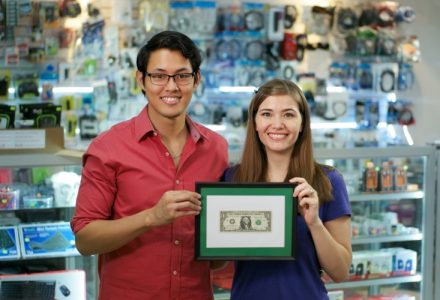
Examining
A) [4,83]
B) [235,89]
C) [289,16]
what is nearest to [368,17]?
[289,16]

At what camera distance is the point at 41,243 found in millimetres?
4004

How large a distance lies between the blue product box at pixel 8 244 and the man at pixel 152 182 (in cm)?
139

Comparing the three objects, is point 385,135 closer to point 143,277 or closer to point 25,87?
point 25,87

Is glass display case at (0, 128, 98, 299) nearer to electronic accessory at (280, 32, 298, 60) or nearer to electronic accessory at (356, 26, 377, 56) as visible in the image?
electronic accessory at (280, 32, 298, 60)

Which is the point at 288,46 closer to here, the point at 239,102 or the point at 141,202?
the point at 239,102

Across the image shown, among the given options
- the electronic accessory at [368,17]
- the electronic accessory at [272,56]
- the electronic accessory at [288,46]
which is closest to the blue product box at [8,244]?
the electronic accessory at [272,56]

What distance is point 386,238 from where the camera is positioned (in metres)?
5.16

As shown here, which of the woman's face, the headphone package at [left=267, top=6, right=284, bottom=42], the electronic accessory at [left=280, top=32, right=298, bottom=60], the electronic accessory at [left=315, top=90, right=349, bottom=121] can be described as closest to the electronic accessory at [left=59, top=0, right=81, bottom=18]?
the headphone package at [left=267, top=6, right=284, bottom=42]

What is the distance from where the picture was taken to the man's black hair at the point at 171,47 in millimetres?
2529

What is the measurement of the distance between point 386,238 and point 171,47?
3.07 m

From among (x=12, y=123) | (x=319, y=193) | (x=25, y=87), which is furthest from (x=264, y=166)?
(x=25, y=87)

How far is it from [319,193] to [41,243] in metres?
1.96

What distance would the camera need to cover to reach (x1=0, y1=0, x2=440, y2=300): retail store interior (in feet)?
13.2

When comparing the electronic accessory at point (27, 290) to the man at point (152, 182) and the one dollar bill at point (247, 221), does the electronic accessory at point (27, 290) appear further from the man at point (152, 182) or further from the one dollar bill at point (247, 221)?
the one dollar bill at point (247, 221)
